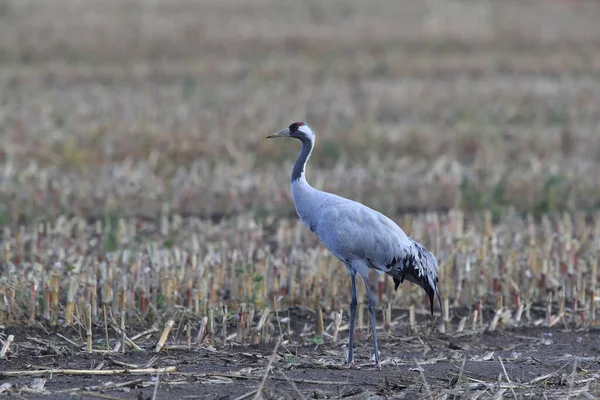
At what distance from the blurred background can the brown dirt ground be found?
3.93 meters

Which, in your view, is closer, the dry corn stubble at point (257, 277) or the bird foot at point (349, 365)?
the bird foot at point (349, 365)

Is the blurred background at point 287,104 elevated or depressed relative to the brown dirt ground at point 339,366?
elevated

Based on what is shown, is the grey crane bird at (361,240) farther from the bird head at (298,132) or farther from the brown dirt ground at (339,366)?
the brown dirt ground at (339,366)

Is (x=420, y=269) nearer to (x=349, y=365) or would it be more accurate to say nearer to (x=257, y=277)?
(x=349, y=365)

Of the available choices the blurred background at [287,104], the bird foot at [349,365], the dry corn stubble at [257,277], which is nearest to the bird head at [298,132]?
the dry corn stubble at [257,277]

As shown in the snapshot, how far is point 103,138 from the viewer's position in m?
14.8

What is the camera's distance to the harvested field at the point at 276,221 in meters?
6.67

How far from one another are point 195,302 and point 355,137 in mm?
8140

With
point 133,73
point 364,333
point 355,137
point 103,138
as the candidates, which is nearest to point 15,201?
point 103,138

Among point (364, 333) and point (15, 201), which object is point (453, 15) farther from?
point (364, 333)

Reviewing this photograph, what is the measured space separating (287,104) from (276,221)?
707 cm

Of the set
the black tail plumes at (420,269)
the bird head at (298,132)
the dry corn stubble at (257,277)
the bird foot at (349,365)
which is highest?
the bird head at (298,132)

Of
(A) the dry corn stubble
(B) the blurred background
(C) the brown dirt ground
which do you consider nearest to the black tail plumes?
(C) the brown dirt ground

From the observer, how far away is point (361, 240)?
6.84 meters
